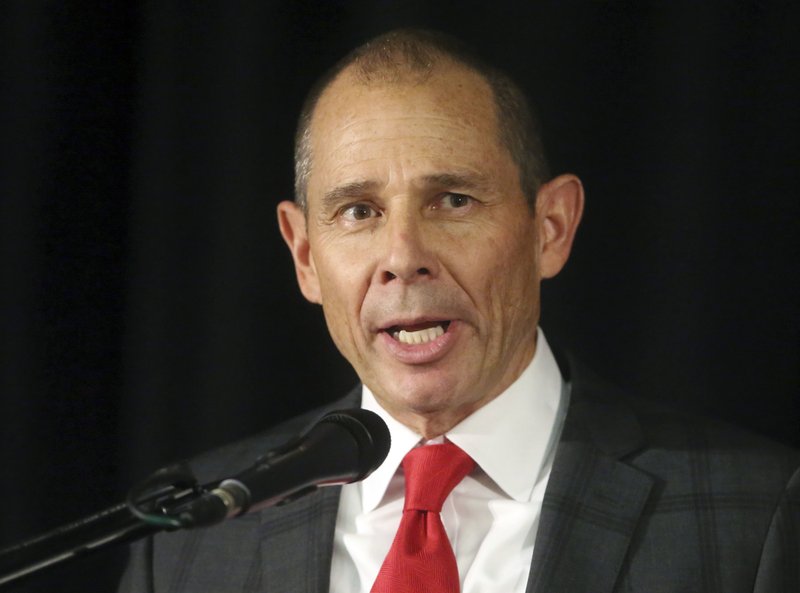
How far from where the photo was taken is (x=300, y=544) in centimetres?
187

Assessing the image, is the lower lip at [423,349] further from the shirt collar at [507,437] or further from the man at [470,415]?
the shirt collar at [507,437]

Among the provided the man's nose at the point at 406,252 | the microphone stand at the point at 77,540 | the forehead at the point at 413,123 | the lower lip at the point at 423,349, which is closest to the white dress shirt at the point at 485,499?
the lower lip at the point at 423,349

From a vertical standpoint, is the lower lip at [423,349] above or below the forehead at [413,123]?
below

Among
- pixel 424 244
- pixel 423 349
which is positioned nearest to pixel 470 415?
pixel 423 349

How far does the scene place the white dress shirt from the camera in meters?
1.80

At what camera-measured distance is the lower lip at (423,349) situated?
70.6 inches

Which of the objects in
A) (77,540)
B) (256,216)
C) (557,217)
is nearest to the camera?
(77,540)

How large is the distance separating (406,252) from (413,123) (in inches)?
8.7

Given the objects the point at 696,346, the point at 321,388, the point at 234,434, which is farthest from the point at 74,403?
the point at 696,346

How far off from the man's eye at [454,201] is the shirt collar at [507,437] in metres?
0.30

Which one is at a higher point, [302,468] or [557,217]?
[557,217]

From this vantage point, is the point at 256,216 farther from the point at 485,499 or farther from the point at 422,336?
the point at 485,499

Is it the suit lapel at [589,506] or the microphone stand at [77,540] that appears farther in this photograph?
the suit lapel at [589,506]

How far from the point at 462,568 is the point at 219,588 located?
39 cm
